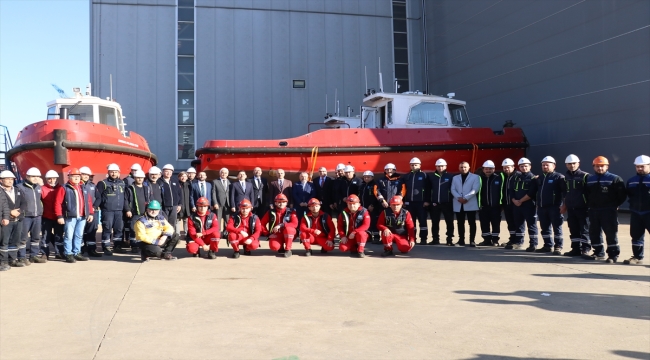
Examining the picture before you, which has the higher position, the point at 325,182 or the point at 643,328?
the point at 325,182

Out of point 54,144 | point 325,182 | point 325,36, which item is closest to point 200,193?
point 325,182

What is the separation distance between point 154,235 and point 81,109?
201 inches

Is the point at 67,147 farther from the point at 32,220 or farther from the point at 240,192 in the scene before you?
the point at 240,192

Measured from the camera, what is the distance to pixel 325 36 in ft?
66.0

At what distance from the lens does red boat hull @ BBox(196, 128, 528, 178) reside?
10.1 m

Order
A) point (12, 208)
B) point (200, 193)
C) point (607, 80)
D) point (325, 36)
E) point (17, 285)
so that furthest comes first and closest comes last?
1. point (325, 36)
2. point (607, 80)
3. point (200, 193)
4. point (12, 208)
5. point (17, 285)

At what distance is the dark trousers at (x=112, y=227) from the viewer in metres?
7.65

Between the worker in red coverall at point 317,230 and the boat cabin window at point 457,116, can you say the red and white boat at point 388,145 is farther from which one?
the worker in red coverall at point 317,230

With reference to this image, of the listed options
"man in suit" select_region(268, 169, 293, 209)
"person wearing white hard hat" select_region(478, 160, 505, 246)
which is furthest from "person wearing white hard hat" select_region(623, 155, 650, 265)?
→ "man in suit" select_region(268, 169, 293, 209)

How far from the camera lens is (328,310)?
14.7 ft

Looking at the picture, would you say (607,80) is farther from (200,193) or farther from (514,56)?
(200,193)

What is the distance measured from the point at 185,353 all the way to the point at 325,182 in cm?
553

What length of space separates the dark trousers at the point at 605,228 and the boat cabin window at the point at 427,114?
5145mm

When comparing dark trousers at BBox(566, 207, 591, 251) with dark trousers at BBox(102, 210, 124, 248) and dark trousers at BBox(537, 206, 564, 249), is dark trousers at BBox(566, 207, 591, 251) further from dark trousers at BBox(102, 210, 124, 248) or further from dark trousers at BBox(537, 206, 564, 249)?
dark trousers at BBox(102, 210, 124, 248)
